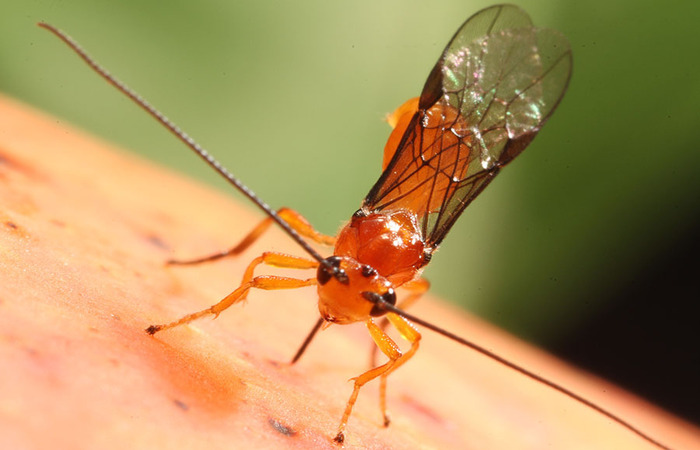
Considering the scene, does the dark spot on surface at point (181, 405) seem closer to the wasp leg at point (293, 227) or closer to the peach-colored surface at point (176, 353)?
the peach-colored surface at point (176, 353)

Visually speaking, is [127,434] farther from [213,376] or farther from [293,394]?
[293,394]

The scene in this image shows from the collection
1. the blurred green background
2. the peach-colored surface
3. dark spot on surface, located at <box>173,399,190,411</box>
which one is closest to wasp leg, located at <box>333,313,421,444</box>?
the peach-colored surface

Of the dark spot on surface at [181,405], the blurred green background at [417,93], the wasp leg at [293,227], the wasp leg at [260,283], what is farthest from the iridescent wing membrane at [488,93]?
the dark spot on surface at [181,405]

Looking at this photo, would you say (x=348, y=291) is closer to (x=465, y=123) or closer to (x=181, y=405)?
(x=181, y=405)

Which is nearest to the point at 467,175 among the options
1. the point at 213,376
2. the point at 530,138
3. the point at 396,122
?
the point at 530,138

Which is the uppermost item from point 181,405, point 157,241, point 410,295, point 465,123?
point 465,123

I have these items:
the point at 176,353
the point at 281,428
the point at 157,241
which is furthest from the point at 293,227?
the point at 281,428
